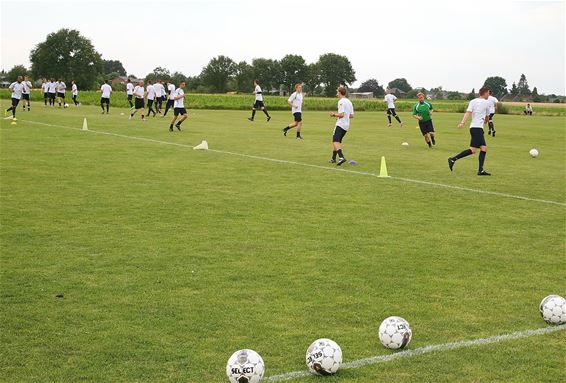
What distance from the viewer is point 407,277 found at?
7.91m

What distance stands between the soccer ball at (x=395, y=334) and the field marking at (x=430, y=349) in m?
0.08

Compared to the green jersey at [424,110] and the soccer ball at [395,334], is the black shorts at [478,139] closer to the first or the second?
the green jersey at [424,110]

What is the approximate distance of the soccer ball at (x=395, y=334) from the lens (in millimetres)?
5676

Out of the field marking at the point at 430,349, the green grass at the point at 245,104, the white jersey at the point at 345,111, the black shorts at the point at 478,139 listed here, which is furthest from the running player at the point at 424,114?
the green grass at the point at 245,104

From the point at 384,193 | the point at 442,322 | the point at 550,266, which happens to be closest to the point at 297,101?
the point at 384,193

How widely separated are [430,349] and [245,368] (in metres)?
1.77

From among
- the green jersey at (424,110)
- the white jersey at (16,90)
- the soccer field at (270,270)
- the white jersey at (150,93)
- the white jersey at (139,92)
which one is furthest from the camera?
the white jersey at (150,93)

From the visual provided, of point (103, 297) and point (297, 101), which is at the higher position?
point (297, 101)

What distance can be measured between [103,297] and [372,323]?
111 inches

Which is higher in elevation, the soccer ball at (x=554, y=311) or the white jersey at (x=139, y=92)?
the white jersey at (x=139, y=92)

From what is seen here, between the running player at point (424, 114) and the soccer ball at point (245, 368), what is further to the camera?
the running player at point (424, 114)

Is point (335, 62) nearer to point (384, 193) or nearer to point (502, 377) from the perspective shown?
point (384, 193)

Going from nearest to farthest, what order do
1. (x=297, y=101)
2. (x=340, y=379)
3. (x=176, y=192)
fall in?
1. (x=340, y=379)
2. (x=176, y=192)
3. (x=297, y=101)

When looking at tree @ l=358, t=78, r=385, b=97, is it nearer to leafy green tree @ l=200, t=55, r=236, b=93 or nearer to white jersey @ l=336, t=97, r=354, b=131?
leafy green tree @ l=200, t=55, r=236, b=93
